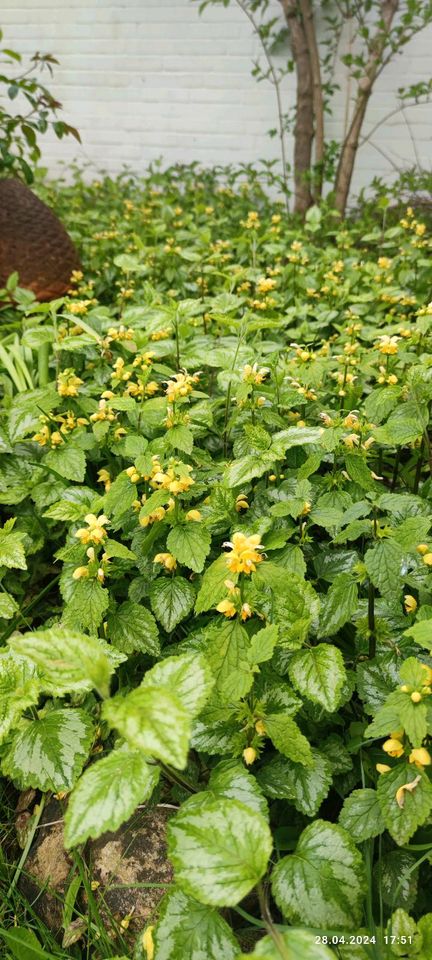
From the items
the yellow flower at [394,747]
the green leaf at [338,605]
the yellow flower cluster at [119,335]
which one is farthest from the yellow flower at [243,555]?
the yellow flower cluster at [119,335]

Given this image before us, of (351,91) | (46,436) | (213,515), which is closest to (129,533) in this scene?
(213,515)

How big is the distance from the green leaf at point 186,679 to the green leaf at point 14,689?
0.73 ft

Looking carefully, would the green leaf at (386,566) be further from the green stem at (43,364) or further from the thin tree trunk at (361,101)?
the thin tree trunk at (361,101)

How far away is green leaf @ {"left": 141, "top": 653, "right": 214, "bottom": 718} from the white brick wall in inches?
202

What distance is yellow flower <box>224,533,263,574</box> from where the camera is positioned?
1.01 m

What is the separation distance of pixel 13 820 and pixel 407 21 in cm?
417

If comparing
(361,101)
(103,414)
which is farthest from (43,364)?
(361,101)

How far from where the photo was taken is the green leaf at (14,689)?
100 cm

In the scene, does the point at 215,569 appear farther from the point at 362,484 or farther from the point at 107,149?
the point at 107,149

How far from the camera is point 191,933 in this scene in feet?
2.76

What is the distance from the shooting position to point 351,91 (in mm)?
4992

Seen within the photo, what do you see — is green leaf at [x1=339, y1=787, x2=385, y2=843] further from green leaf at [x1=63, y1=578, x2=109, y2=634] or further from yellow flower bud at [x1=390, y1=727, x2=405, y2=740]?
green leaf at [x1=63, y1=578, x2=109, y2=634]

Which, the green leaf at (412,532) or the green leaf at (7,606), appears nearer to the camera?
the green leaf at (412,532)

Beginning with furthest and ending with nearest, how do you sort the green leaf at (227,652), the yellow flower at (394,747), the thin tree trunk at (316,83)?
the thin tree trunk at (316,83) < the green leaf at (227,652) < the yellow flower at (394,747)
